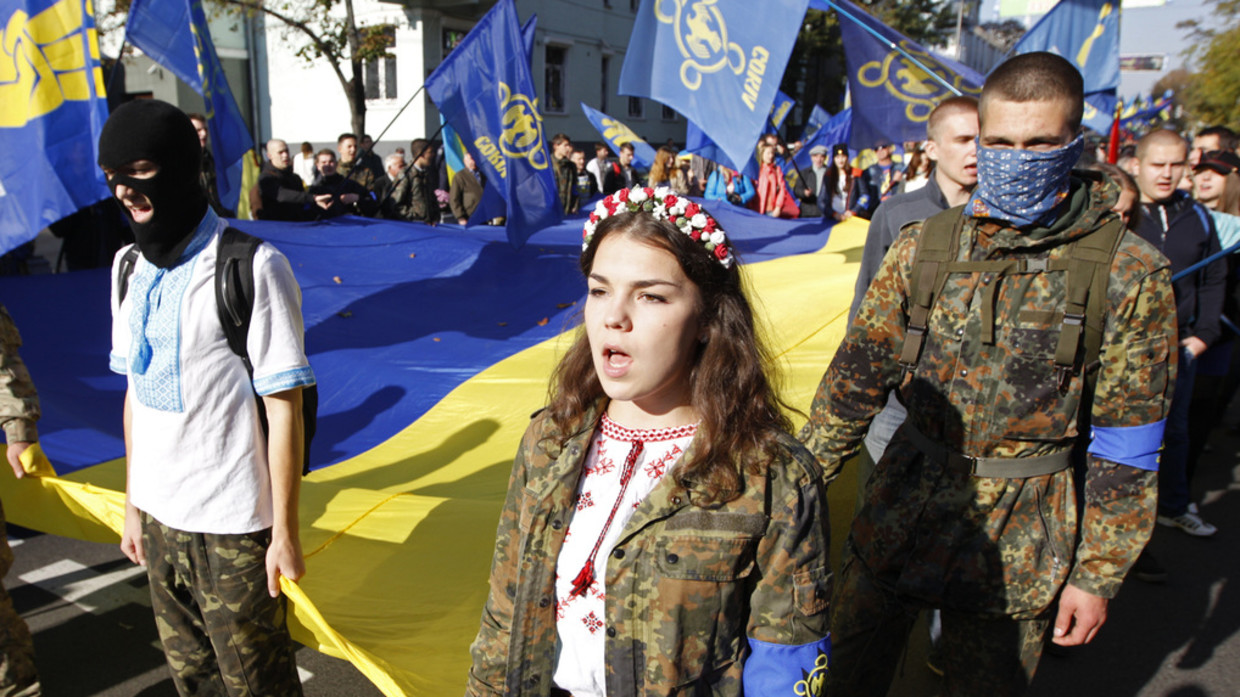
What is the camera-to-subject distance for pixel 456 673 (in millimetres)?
2711

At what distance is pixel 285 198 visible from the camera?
8.48 m

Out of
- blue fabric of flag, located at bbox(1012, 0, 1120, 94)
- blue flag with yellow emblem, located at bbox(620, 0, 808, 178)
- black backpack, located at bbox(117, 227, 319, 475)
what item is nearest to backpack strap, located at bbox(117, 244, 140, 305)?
black backpack, located at bbox(117, 227, 319, 475)

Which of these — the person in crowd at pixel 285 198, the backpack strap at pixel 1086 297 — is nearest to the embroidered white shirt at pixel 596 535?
the backpack strap at pixel 1086 297

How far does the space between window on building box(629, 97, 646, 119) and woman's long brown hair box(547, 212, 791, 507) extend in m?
29.0

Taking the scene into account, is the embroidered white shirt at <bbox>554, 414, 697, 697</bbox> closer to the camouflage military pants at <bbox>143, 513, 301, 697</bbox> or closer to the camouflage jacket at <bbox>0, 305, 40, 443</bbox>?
the camouflage military pants at <bbox>143, 513, 301, 697</bbox>

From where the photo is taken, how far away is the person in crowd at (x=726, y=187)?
1318 cm

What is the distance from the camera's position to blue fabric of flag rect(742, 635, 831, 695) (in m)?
1.47

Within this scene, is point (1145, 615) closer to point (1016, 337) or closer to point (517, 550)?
point (1016, 337)

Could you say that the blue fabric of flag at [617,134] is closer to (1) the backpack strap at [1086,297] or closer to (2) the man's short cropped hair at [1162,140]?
(2) the man's short cropped hair at [1162,140]

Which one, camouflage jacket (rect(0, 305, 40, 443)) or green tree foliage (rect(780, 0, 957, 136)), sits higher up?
green tree foliage (rect(780, 0, 957, 136))

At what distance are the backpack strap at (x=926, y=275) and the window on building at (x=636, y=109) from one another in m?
28.4

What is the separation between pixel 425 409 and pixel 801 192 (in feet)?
32.0

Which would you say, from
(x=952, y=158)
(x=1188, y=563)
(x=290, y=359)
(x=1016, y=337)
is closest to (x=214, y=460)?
(x=290, y=359)

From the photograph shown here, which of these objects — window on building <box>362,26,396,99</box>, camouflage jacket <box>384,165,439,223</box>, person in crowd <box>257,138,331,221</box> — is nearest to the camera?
person in crowd <box>257,138,331,221</box>
